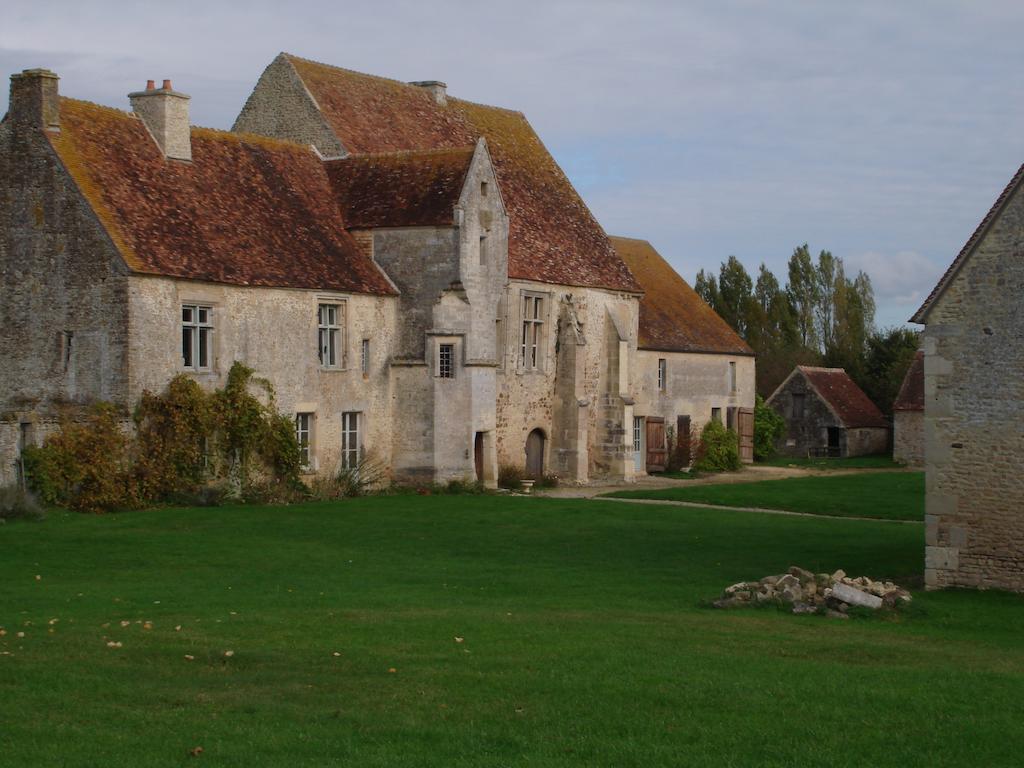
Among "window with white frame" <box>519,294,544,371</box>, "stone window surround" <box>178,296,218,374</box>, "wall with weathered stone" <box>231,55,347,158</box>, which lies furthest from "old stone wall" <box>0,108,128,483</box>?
"window with white frame" <box>519,294,544,371</box>

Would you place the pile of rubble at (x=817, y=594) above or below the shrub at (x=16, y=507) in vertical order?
below

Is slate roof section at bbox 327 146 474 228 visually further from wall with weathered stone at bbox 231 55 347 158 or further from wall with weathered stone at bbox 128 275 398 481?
wall with weathered stone at bbox 128 275 398 481

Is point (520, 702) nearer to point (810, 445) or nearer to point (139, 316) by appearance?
point (139, 316)

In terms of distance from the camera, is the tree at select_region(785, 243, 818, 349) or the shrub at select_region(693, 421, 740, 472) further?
the tree at select_region(785, 243, 818, 349)

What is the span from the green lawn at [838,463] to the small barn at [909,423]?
0.60m

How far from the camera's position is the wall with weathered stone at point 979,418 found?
61.7 ft

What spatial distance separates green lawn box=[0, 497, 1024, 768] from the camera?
9812 mm

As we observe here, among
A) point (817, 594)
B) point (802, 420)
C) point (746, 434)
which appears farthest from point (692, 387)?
point (817, 594)

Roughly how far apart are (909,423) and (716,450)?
944cm

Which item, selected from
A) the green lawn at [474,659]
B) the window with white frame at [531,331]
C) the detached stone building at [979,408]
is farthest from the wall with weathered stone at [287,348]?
the detached stone building at [979,408]

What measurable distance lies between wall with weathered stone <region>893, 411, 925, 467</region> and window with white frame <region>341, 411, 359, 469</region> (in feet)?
84.8

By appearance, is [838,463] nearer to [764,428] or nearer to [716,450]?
[764,428]

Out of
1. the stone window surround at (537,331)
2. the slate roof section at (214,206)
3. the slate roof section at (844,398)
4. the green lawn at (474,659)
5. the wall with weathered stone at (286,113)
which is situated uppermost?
the wall with weathered stone at (286,113)

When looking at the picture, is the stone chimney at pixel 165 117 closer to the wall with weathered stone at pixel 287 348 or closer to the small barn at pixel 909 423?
the wall with weathered stone at pixel 287 348
